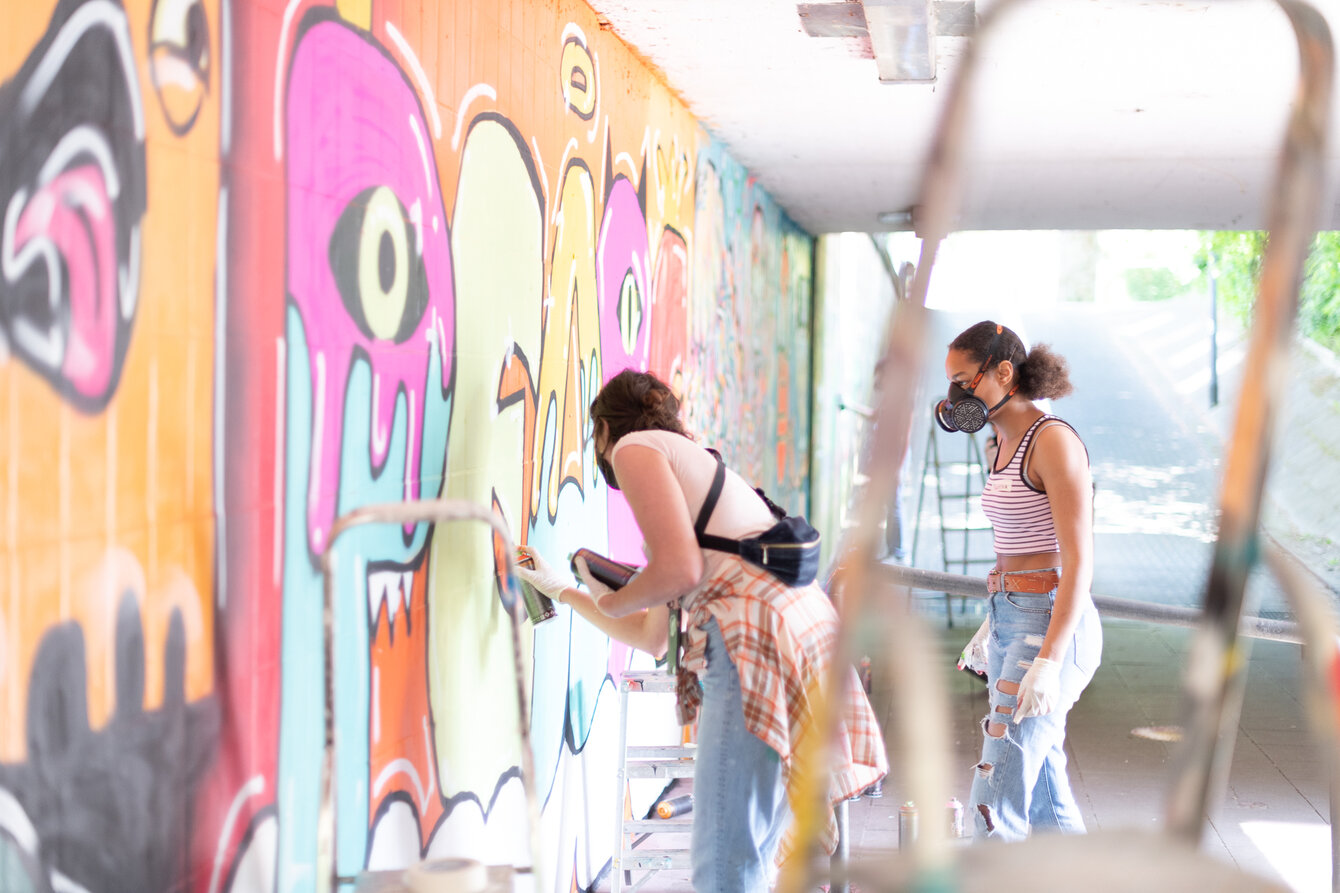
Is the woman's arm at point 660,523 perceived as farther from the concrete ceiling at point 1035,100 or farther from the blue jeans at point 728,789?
the concrete ceiling at point 1035,100

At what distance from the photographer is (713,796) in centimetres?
265

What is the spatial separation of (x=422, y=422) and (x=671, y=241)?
8.92ft

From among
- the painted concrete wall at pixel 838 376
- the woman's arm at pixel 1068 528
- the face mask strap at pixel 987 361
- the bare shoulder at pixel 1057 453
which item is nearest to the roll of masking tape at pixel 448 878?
the woman's arm at pixel 1068 528

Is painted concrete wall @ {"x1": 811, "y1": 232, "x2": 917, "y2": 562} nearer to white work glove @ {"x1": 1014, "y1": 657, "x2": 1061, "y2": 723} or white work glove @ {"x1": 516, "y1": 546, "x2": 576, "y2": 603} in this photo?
white work glove @ {"x1": 1014, "y1": 657, "x2": 1061, "y2": 723}

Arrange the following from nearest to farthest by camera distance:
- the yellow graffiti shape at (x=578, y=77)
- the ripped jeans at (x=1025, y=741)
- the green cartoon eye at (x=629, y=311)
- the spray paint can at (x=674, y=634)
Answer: the spray paint can at (x=674, y=634) < the ripped jeans at (x=1025, y=741) < the yellow graffiti shape at (x=578, y=77) < the green cartoon eye at (x=629, y=311)

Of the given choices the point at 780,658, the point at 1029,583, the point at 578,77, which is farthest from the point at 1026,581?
the point at 578,77

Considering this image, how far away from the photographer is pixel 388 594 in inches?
95.6

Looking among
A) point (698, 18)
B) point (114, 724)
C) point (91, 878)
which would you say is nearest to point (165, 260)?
point (114, 724)

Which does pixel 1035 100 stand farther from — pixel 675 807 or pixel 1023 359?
pixel 675 807

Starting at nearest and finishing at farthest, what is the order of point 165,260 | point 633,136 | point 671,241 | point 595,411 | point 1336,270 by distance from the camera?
point 165,260, point 595,411, point 633,136, point 671,241, point 1336,270

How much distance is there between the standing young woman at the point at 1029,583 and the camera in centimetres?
300

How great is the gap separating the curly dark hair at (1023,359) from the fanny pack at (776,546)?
0.94 m

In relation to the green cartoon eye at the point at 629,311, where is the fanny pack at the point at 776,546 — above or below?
below

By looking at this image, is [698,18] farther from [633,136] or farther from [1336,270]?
[1336,270]
